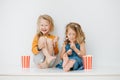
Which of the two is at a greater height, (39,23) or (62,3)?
(62,3)

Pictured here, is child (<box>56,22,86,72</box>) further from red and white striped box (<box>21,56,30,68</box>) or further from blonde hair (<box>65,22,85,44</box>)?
red and white striped box (<box>21,56,30,68</box>)

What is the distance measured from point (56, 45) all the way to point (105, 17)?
345 millimetres

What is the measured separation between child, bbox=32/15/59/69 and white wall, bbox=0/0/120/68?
8 centimetres

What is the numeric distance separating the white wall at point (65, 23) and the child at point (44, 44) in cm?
8

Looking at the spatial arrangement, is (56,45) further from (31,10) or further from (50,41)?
(31,10)

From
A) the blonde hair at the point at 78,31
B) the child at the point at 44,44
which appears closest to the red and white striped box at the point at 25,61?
the child at the point at 44,44

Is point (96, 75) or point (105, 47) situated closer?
point (96, 75)

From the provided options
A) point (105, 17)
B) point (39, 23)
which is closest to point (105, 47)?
point (105, 17)

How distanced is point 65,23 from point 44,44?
21 cm

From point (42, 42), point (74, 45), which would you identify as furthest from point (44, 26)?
point (74, 45)

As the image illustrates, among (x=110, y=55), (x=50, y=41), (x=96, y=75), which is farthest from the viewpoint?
(x=110, y=55)

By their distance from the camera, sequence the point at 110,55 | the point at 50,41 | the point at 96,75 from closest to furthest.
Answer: the point at 96,75 → the point at 50,41 → the point at 110,55

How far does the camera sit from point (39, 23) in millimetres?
1463

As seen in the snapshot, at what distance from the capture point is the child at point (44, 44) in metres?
1.39
